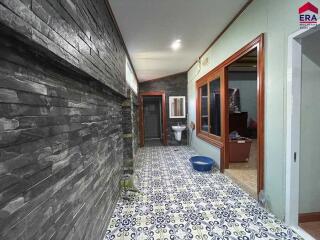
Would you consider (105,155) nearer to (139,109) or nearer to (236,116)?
(139,109)

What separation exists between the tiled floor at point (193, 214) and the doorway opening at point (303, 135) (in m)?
0.28

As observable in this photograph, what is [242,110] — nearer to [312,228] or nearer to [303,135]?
[303,135]

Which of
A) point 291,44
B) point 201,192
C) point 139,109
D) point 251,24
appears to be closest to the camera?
point 291,44

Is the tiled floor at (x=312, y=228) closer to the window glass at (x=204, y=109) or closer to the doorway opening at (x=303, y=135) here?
the doorway opening at (x=303, y=135)

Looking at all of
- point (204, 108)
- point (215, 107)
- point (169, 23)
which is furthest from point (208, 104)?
point (169, 23)

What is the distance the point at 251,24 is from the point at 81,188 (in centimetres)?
270

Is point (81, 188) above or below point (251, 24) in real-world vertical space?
below

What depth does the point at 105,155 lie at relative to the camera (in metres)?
1.85

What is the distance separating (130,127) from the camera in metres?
3.14

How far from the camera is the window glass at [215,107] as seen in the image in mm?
3497

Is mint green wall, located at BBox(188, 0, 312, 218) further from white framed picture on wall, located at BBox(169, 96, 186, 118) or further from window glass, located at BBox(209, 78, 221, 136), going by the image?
white framed picture on wall, located at BBox(169, 96, 186, 118)

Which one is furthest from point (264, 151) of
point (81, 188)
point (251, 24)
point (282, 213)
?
point (81, 188)

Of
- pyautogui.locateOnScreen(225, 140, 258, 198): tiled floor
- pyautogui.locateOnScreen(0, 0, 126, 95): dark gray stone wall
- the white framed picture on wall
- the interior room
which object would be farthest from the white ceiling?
pyautogui.locateOnScreen(225, 140, 258, 198): tiled floor

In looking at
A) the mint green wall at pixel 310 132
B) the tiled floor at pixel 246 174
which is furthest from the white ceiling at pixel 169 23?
the tiled floor at pixel 246 174
